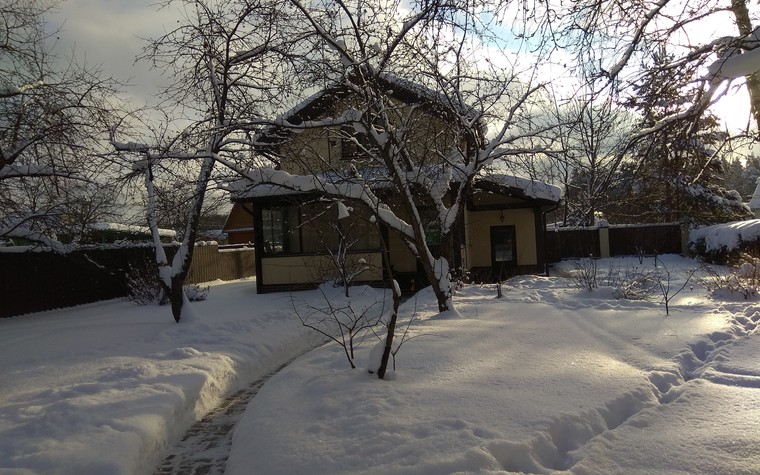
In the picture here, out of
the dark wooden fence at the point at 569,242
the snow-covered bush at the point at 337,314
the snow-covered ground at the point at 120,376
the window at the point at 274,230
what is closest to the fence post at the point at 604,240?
the dark wooden fence at the point at 569,242

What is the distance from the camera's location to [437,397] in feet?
15.8

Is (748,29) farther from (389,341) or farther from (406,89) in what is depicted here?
(406,89)

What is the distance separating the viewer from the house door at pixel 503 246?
20.6 m

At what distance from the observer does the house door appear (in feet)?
67.7

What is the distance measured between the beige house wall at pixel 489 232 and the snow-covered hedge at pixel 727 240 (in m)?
6.53

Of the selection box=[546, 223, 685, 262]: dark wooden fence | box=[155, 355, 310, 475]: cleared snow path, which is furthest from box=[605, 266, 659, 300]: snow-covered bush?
box=[546, 223, 685, 262]: dark wooden fence

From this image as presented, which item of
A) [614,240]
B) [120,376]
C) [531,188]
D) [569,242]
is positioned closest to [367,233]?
[531,188]

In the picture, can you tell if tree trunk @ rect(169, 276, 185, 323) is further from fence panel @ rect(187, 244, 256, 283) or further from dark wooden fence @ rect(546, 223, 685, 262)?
dark wooden fence @ rect(546, 223, 685, 262)

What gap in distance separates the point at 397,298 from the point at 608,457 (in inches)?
102

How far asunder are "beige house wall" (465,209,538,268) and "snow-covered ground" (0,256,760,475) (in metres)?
11.0

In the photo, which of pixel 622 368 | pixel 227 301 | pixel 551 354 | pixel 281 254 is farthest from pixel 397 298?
pixel 281 254

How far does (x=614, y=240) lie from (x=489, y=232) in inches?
377

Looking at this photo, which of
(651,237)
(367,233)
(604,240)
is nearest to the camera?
(367,233)

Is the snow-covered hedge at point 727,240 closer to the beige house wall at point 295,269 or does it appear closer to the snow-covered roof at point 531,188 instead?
the snow-covered roof at point 531,188
